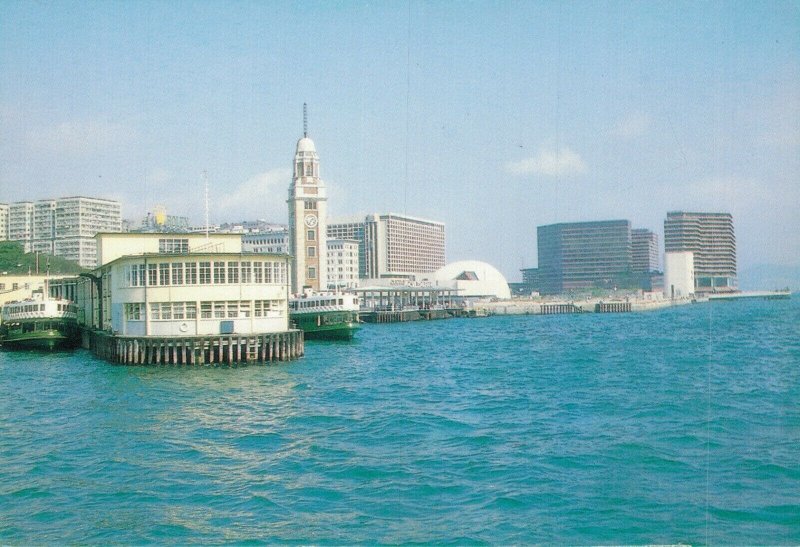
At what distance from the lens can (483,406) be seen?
31.5 metres

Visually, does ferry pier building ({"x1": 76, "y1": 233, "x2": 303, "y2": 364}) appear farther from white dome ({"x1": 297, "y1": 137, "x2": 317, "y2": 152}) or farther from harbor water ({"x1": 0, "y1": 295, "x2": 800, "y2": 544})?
white dome ({"x1": 297, "y1": 137, "x2": 317, "y2": 152})

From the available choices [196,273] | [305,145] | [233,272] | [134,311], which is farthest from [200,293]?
[305,145]

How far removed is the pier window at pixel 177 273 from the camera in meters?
48.7

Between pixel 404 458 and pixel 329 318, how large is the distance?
56087 mm

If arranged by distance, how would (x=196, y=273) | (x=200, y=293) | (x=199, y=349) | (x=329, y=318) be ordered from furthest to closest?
1. (x=329, y=318)
2. (x=196, y=273)
3. (x=200, y=293)
4. (x=199, y=349)

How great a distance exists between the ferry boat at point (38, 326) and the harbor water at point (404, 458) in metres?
24.8

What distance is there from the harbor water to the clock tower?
77114 mm

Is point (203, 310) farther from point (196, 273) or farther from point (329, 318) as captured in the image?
point (329, 318)

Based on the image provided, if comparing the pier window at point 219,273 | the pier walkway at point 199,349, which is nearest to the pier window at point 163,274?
the pier window at point 219,273

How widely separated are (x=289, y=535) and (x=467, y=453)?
8.14 meters

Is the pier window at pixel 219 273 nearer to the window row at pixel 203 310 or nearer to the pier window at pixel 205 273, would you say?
the pier window at pixel 205 273

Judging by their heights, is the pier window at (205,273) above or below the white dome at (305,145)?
below

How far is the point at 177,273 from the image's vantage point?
4875 cm

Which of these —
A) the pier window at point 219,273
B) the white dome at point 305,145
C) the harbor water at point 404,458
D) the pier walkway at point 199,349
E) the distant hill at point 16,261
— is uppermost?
the white dome at point 305,145
